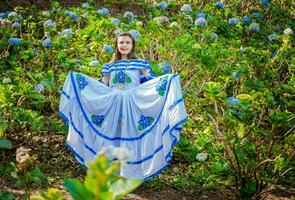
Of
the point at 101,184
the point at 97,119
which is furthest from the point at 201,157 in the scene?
the point at 101,184

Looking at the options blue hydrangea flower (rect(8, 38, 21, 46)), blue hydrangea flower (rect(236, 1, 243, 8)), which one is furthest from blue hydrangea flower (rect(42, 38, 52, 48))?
blue hydrangea flower (rect(236, 1, 243, 8))

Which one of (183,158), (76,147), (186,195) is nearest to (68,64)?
(76,147)

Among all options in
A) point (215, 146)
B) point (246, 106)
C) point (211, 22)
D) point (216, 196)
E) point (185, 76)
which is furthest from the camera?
point (211, 22)

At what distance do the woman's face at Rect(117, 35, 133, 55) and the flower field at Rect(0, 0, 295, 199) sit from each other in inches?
13.6

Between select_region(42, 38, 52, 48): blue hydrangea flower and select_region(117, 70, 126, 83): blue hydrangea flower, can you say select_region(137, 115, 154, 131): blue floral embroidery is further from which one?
select_region(42, 38, 52, 48): blue hydrangea flower

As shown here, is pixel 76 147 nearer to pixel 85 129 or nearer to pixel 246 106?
pixel 85 129

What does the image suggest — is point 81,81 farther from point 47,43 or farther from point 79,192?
point 79,192

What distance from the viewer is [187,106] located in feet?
13.8

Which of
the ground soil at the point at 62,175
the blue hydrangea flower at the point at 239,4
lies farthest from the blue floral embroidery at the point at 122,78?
the blue hydrangea flower at the point at 239,4

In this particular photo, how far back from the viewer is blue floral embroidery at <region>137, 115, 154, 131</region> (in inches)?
132

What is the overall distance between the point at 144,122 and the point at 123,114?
15 centimetres

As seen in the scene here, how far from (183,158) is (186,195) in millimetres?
505

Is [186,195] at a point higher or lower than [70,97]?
lower

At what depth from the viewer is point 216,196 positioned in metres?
3.28
